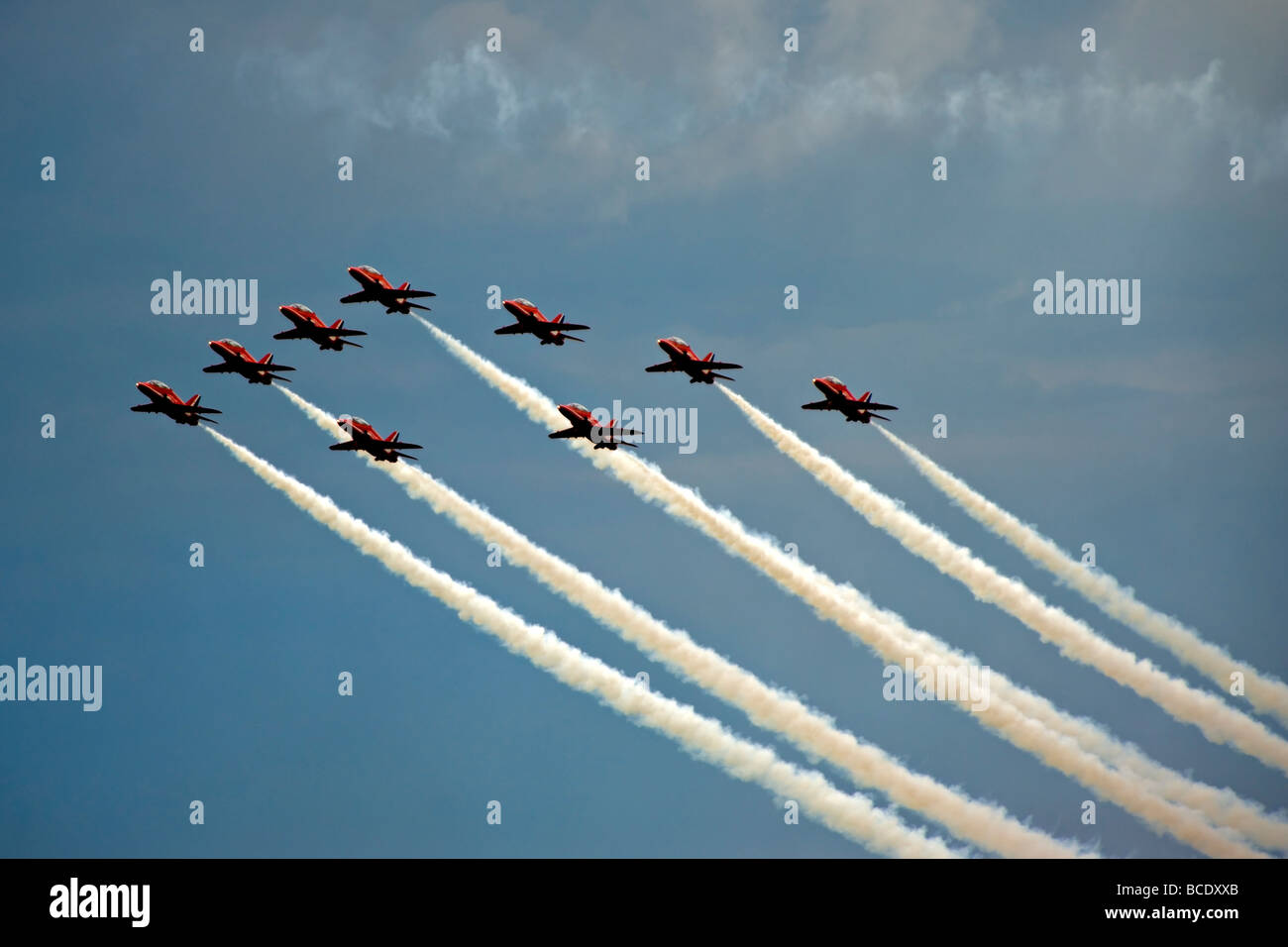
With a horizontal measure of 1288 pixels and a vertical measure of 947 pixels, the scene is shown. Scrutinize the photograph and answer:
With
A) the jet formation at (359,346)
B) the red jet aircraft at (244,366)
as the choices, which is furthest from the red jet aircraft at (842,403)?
the red jet aircraft at (244,366)

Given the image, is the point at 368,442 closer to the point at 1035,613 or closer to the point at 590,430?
the point at 590,430

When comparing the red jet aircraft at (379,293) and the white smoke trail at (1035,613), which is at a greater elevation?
the red jet aircraft at (379,293)

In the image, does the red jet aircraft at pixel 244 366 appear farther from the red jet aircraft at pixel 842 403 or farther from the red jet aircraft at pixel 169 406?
the red jet aircraft at pixel 842 403

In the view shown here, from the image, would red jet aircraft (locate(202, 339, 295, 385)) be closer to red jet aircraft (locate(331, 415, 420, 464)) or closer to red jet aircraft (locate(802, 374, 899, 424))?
red jet aircraft (locate(331, 415, 420, 464))

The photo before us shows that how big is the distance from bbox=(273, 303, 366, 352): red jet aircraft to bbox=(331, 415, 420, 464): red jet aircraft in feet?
22.8

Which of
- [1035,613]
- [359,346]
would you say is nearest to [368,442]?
[359,346]

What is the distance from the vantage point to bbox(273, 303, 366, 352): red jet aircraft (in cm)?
11238

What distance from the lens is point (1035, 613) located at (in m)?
117

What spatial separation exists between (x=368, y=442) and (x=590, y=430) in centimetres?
1797

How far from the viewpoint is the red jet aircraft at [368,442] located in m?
111

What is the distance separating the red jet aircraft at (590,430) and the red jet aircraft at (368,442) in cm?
1272

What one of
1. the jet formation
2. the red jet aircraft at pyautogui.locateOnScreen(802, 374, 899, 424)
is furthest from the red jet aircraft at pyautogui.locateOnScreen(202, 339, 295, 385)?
the red jet aircraft at pyautogui.locateOnScreen(802, 374, 899, 424)

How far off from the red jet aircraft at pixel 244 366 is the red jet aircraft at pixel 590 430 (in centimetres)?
2320
